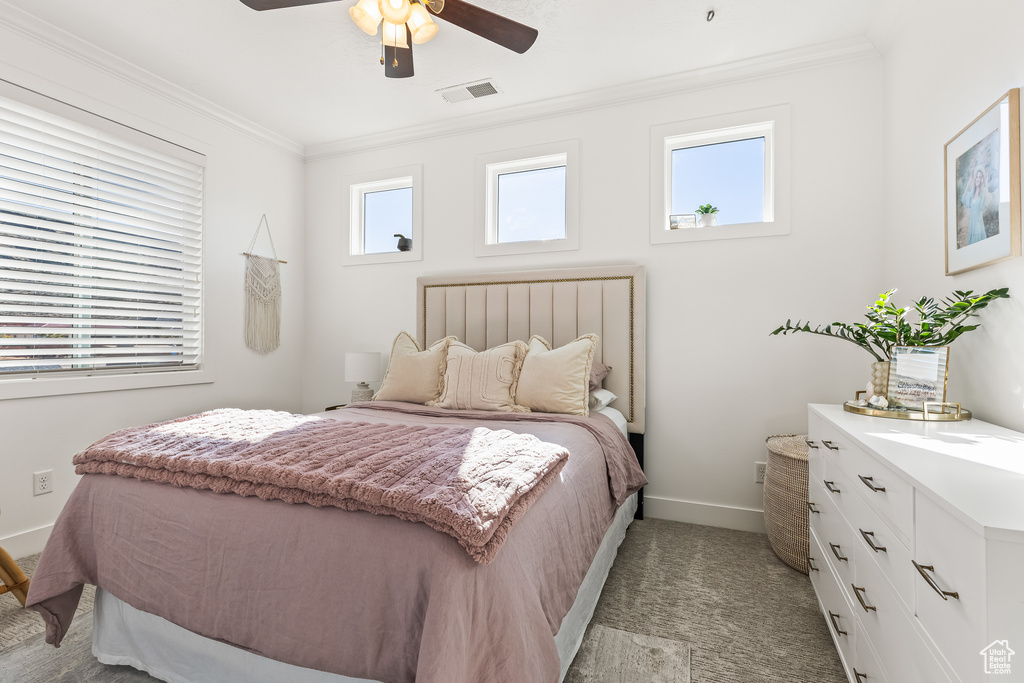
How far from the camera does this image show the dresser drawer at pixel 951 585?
2.33 feet

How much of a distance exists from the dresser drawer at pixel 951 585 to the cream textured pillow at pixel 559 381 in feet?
5.46

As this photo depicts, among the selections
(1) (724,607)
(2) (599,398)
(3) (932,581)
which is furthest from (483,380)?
(3) (932,581)

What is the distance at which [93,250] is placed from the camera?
2652mm

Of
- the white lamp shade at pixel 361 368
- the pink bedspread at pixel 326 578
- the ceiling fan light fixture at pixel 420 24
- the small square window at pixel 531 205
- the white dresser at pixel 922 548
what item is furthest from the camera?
the white lamp shade at pixel 361 368

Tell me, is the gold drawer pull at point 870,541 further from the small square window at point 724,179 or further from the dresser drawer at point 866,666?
the small square window at point 724,179

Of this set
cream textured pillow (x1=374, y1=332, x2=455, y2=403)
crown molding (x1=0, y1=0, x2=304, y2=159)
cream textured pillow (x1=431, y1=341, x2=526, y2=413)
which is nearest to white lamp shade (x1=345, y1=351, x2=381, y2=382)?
cream textured pillow (x1=374, y1=332, x2=455, y2=403)

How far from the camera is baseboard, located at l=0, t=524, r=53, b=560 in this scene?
2.34 metres

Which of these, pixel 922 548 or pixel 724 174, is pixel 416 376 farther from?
pixel 922 548

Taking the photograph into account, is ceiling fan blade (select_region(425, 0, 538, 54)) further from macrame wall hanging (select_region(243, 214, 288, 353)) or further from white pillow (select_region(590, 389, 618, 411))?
macrame wall hanging (select_region(243, 214, 288, 353))

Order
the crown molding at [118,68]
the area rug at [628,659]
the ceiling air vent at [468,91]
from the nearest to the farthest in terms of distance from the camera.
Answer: the area rug at [628,659]
the crown molding at [118,68]
the ceiling air vent at [468,91]

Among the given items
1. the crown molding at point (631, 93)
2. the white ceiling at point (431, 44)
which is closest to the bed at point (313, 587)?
the white ceiling at point (431, 44)

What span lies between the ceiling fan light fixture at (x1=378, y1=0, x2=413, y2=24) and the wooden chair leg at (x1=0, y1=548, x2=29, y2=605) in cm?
255

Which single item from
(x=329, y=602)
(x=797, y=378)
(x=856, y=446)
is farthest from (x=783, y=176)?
(x=329, y=602)

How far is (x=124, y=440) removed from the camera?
1.59m
